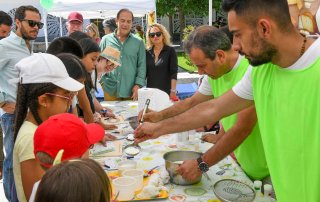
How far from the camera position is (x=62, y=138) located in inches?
52.7

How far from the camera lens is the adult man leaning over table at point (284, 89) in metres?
1.19

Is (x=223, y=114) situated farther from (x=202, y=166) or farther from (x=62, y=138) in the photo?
(x=62, y=138)

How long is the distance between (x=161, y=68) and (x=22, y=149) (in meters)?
3.55

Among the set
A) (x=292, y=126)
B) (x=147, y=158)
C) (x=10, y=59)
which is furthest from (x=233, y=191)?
(x=10, y=59)

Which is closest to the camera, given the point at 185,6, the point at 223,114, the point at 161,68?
the point at 223,114

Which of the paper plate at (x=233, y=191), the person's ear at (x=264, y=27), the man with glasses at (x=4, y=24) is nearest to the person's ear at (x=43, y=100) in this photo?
the paper plate at (x=233, y=191)

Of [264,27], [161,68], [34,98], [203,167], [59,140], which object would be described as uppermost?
[264,27]

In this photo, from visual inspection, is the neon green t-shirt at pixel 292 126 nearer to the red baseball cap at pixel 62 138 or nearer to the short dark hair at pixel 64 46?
the red baseball cap at pixel 62 138

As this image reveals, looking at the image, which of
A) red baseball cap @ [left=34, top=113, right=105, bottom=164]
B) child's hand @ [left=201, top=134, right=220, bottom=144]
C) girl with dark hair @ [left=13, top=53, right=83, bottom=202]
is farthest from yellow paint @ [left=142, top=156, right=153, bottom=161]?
red baseball cap @ [left=34, top=113, right=105, bottom=164]

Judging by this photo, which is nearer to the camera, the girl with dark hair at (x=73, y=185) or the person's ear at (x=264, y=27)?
the girl with dark hair at (x=73, y=185)

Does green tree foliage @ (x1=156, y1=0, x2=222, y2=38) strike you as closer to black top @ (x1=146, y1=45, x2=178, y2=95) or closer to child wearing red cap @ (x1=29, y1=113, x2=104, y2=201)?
black top @ (x1=146, y1=45, x2=178, y2=95)

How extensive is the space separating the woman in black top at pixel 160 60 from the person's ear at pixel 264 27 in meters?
3.62

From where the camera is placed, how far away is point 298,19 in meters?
2.94

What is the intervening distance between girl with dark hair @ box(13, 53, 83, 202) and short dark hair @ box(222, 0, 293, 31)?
97 cm
